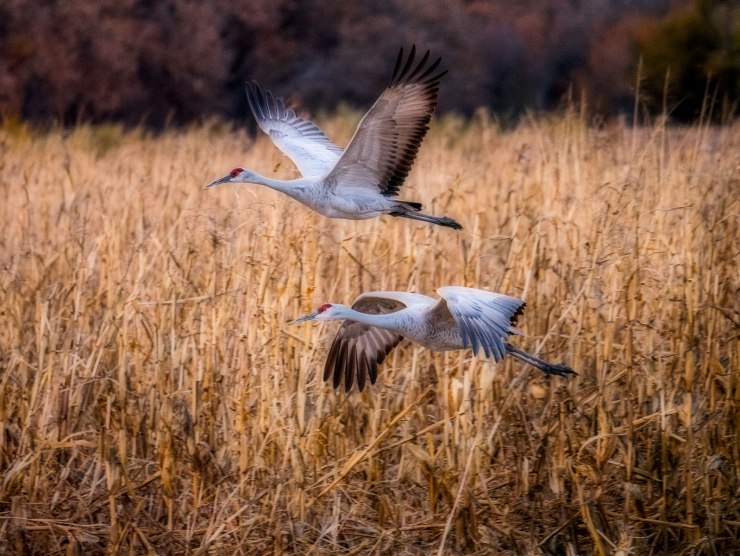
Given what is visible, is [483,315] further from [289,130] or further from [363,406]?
[289,130]

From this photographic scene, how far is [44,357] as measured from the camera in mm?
4773

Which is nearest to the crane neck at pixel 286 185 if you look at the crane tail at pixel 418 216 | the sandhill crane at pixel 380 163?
the sandhill crane at pixel 380 163

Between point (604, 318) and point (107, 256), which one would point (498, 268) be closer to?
point (604, 318)

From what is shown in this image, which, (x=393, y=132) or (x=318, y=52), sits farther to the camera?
(x=318, y=52)

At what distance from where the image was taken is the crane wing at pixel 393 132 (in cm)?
506

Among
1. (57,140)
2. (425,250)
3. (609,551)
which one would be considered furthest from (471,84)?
(609,551)

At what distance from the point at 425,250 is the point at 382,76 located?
15561 mm

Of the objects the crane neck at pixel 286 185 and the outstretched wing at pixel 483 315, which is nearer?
the outstretched wing at pixel 483 315

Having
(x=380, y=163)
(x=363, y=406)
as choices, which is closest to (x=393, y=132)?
(x=380, y=163)

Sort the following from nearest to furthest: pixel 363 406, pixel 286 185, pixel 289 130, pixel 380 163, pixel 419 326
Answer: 1. pixel 419 326
2. pixel 363 406
3. pixel 286 185
4. pixel 380 163
5. pixel 289 130

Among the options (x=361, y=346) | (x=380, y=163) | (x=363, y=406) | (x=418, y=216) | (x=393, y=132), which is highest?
(x=393, y=132)

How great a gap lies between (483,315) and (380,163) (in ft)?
4.05

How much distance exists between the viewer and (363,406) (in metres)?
4.91

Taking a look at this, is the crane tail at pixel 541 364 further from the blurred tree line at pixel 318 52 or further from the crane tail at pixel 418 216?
the blurred tree line at pixel 318 52
